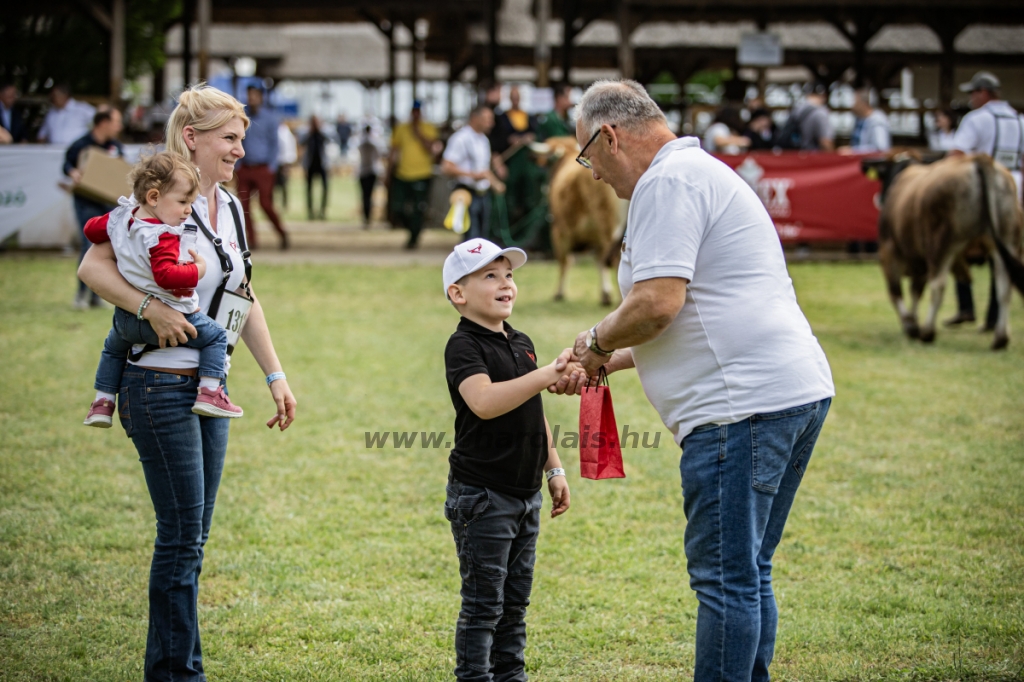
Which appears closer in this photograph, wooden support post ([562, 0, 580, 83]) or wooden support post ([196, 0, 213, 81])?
wooden support post ([196, 0, 213, 81])

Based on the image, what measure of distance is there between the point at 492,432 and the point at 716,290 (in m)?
0.84

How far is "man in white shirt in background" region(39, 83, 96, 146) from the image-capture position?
1586 centimetres

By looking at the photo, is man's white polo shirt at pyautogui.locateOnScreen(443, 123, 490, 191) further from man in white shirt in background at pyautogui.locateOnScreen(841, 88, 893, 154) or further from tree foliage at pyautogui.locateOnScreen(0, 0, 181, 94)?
tree foliage at pyautogui.locateOnScreen(0, 0, 181, 94)

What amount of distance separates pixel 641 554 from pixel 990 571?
5.24 ft

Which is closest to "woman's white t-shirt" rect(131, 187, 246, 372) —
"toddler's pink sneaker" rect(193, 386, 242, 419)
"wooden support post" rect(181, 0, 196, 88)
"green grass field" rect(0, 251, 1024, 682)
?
"toddler's pink sneaker" rect(193, 386, 242, 419)

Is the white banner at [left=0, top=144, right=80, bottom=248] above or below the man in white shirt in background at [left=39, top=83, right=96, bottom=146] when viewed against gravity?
below

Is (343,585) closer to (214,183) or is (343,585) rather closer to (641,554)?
(641,554)

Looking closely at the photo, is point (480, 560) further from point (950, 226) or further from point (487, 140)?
point (487, 140)

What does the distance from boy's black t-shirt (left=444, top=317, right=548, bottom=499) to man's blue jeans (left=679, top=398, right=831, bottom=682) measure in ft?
1.81

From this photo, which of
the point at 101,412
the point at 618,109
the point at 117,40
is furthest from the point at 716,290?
the point at 117,40

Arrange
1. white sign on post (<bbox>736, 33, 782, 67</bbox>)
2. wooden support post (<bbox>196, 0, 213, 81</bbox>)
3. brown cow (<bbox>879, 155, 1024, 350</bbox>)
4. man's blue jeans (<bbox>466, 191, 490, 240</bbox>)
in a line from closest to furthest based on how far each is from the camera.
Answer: brown cow (<bbox>879, 155, 1024, 350</bbox>)
man's blue jeans (<bbox>466, 191, 490, 240</bbox>)
wooden support post (<bbox>196, 0, 213, 81</bbox>)
white sign on post (<bbox>736, 33, 782, 67</bbox>)

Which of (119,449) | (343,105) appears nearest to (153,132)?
(119,449)

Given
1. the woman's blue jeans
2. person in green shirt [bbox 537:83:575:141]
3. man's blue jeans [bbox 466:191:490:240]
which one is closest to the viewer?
the woman's blue jeans

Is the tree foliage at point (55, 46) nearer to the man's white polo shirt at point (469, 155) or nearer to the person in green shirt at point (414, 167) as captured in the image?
the person in green shirt at point (414, 167)
